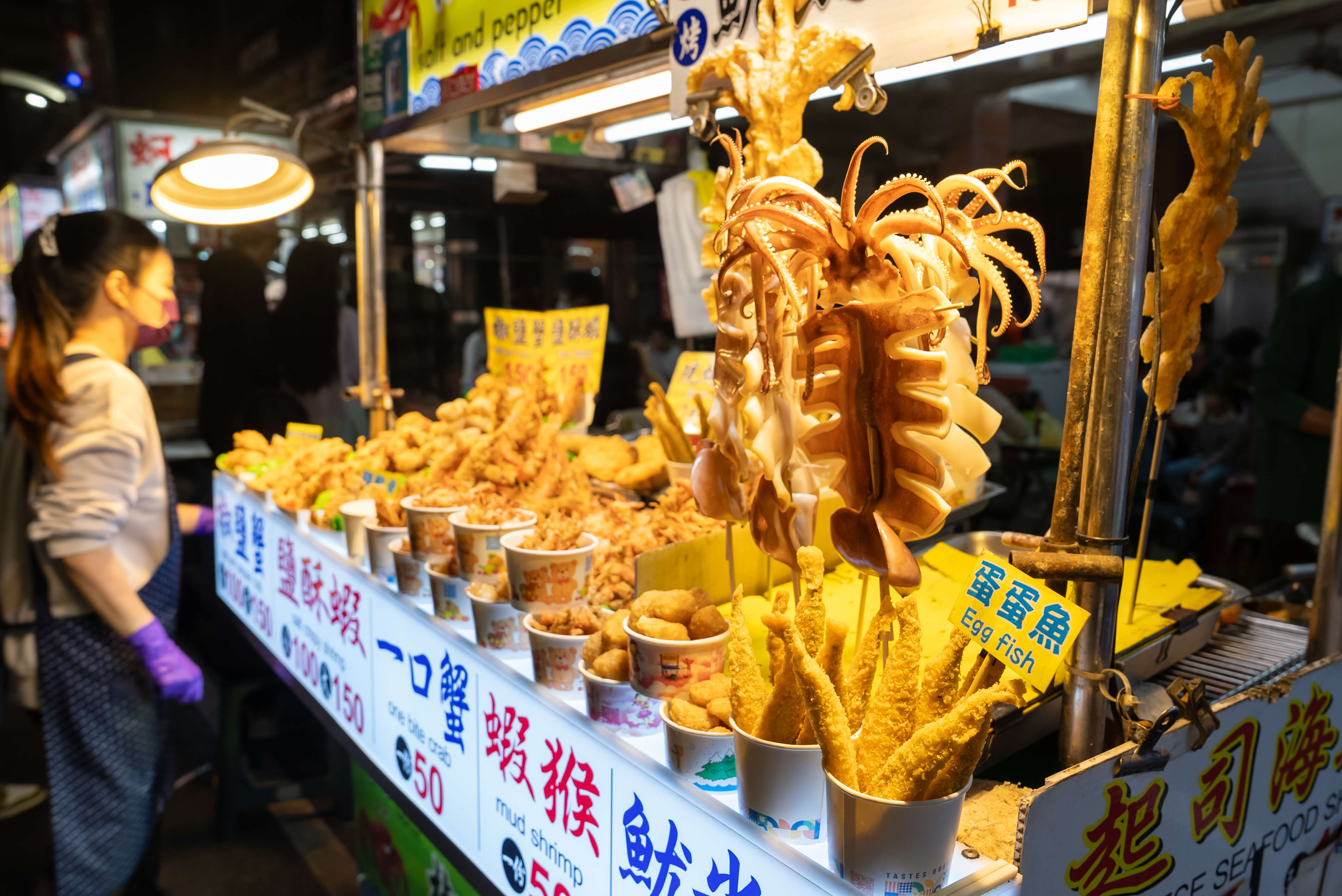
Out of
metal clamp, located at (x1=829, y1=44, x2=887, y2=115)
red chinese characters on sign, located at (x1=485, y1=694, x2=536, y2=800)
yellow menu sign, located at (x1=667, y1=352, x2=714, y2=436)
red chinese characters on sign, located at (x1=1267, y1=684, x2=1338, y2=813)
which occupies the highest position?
metal clamp, located at (x1=829, y1=44, x2=887, y2=115)

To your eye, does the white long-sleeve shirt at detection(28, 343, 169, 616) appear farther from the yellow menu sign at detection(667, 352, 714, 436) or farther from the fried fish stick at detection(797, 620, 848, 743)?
the fried fish stick at detection(797, 620, 848, 743)

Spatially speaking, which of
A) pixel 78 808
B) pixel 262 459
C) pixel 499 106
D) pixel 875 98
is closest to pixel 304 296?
pixel 262 459

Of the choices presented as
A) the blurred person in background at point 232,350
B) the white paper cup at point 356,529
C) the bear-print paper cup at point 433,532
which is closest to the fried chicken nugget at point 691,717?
the bear-print paper cup at point 433,532

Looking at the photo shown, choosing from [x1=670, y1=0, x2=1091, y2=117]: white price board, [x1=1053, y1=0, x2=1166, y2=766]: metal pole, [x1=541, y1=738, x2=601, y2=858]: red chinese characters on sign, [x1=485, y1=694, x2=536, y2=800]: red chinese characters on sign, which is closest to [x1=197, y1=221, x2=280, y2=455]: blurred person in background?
[x1=485, y1=694, x2=536, y2=800]: red chinese characters on sign

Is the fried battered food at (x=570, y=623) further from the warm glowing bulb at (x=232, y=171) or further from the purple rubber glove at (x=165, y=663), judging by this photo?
the warm glowing bulb at (x=232, y=171)

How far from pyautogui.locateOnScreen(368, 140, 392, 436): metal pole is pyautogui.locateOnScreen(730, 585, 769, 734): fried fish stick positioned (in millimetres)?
2902

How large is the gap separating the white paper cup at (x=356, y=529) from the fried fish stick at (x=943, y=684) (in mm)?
1899

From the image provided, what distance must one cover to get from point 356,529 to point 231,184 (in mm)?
1523

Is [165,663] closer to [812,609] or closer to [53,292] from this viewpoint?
[53,292]

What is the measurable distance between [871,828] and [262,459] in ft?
10.9

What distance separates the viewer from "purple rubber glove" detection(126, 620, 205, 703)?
111 inches

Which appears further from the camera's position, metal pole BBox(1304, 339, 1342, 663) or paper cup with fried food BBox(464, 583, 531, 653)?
paper cup with fried food BBox(464, 583, 531, 653)

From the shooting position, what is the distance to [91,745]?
9.22 feet

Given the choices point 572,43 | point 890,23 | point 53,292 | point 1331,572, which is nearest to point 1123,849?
point 1331,572
